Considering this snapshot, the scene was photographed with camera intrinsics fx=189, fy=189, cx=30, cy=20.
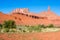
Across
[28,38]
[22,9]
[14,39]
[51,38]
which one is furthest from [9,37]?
[22,9]

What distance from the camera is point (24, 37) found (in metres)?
18.4

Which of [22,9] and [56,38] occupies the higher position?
[22,9]

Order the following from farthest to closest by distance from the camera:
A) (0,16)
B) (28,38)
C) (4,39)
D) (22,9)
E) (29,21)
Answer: (22,9), (29,21), (0,16), (28,38), (4,39)

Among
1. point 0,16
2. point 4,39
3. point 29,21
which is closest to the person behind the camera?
point 4,39

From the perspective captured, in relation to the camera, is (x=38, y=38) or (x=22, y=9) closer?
(x=38, y=38)

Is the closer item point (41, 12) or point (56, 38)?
point (56, 38)

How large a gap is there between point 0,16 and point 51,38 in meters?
55.9

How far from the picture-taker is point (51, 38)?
62.6 ft

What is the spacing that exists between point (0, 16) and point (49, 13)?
150 feet

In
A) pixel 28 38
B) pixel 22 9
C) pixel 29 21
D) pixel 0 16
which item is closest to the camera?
pixel 28 38

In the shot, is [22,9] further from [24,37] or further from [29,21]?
[24,37]

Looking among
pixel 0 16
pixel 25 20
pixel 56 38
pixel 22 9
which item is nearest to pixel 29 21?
pixel 25 20

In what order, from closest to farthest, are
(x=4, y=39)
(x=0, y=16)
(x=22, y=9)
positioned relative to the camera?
(x=4, y=39)
(x=0, y=16)
(x=22, y=9)

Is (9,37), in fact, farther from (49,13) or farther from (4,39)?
(49,13)
